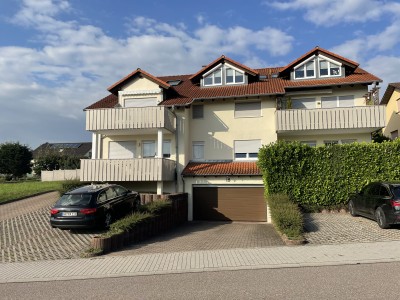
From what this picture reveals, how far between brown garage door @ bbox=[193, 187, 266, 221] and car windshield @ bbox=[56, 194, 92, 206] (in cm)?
859

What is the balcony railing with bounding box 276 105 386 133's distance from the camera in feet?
63.3

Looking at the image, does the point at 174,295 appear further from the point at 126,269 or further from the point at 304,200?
the point at 304,200

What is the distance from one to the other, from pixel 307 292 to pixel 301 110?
1558 cm

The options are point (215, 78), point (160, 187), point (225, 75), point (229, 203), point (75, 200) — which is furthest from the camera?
point (215, 78)

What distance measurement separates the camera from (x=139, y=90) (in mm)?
22016

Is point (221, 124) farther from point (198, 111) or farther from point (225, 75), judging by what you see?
point (225, 75)

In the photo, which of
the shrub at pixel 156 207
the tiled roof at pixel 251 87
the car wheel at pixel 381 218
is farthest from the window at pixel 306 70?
the shrub at pixel 156 207

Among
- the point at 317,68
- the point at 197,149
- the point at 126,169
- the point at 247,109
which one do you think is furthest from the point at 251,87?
the point at 126,169

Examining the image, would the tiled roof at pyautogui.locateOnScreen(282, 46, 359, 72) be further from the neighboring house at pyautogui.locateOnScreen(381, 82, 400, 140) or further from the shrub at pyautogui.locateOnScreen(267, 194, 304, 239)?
the shrub at pyautogui.locateOnScreen(267, 194, 304, 239)

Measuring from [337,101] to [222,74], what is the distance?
23.8 ft

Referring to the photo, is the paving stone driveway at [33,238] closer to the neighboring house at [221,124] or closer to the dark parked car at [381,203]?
the neighboring house at [221,124]

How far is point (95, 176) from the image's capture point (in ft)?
63.3

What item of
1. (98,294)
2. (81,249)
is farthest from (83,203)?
→ (98,294)

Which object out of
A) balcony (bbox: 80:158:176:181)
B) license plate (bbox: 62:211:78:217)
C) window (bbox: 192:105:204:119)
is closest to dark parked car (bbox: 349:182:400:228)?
balcony (bbox: 80:158:176:181)
